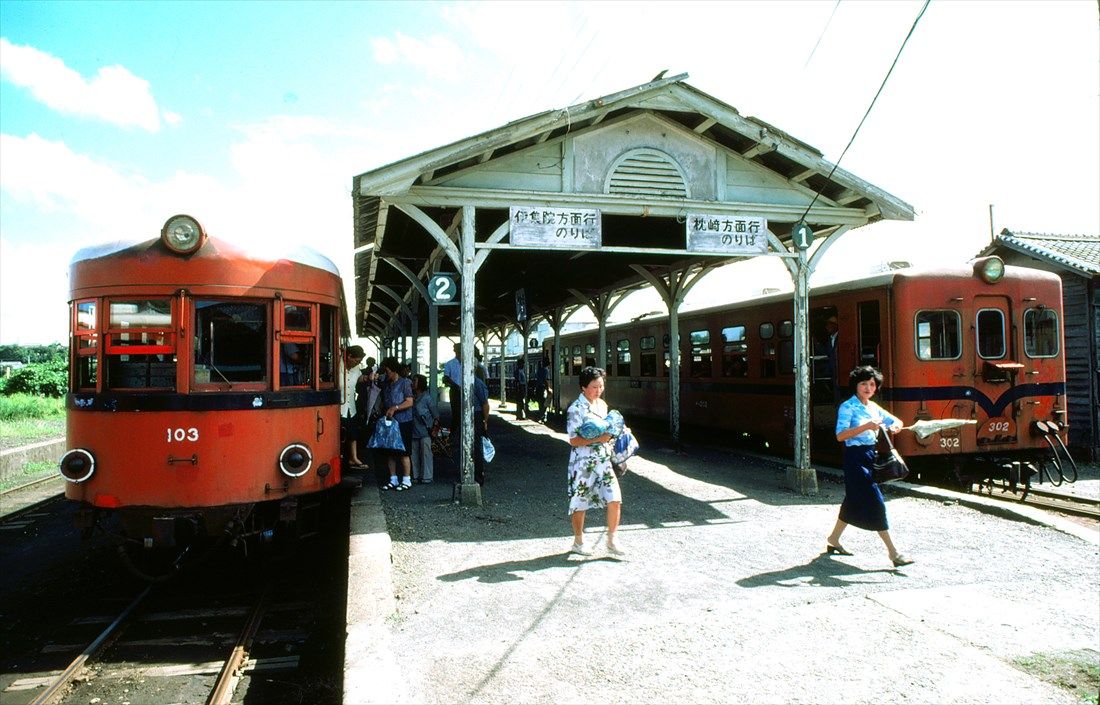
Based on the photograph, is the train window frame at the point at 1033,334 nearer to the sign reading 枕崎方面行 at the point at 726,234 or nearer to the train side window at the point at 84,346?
the sign reading 枕崎方面行 at the point at 726,234

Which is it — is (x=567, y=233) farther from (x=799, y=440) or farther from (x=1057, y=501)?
(x=1057, y=501)

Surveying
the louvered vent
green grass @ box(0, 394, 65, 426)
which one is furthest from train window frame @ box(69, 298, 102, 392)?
green grass @ box(0, 394, 65, 426)

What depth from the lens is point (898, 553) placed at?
19.6 ft

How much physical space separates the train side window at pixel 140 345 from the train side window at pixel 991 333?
9601mm

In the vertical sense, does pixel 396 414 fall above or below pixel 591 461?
above

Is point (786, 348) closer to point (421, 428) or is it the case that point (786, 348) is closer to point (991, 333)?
point (991, 333)

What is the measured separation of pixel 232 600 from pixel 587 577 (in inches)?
113

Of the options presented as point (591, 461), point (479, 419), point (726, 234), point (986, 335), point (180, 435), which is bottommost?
point (591, 461)

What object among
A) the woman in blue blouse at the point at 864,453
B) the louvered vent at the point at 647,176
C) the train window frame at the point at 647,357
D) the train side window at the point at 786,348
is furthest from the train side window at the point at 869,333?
the train window frame at the point at 647,357

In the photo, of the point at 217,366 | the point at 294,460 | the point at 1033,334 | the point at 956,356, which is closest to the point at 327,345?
the point at 217,366

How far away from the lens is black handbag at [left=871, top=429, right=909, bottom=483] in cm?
578

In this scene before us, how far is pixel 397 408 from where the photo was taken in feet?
30.6

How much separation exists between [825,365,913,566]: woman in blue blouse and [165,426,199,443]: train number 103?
4937 mm

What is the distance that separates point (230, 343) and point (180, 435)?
80 centimetres
